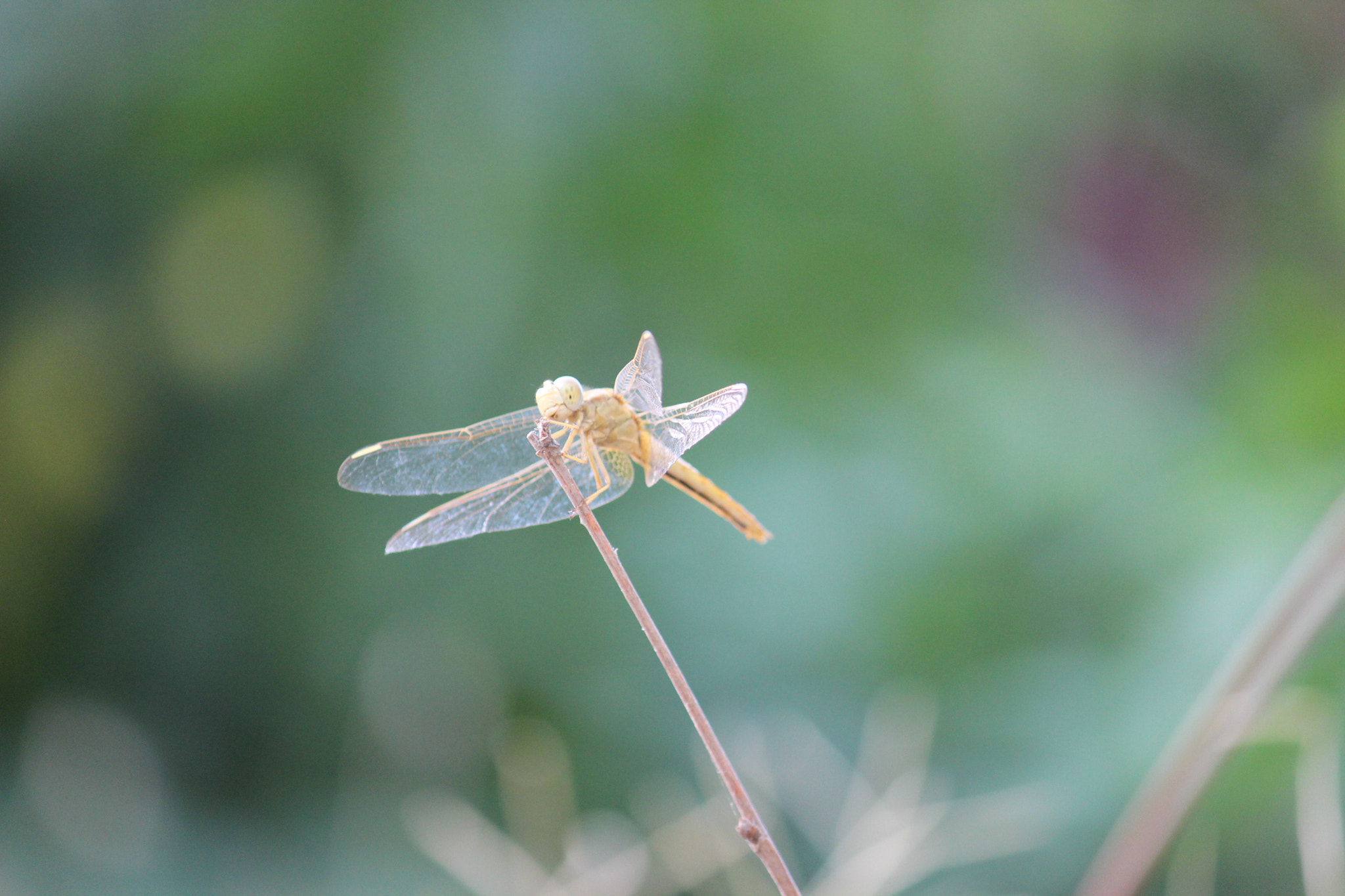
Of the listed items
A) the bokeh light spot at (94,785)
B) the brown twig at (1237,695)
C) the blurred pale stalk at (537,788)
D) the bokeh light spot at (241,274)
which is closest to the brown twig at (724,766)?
the brown twig at (1237,695)

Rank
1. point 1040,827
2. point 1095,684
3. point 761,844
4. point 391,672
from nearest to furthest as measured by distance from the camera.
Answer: point 761,844 → point 1040,827 → point 1095,684 → point 391,672

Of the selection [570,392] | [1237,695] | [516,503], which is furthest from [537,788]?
[1237,695]

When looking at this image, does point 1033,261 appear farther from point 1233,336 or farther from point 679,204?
point 679,204

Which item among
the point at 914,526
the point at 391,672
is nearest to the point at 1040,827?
the point at 914,526

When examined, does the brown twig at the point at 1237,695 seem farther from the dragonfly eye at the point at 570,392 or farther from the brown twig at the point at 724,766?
the dragonfly eye at the point at 570,392

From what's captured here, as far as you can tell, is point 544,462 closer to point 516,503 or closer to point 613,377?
point 516,503

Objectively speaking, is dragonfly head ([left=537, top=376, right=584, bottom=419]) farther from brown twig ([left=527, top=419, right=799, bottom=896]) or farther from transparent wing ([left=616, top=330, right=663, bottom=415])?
brown twig ([left=527, top=419, right=799, bottom=896])
